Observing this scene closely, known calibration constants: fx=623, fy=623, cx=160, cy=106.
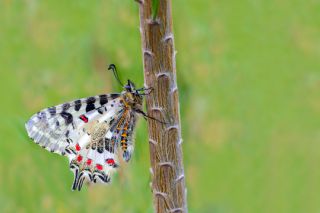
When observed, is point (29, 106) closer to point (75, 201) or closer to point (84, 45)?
point (84, 45)

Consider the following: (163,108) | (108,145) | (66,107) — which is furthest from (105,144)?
(163,108)

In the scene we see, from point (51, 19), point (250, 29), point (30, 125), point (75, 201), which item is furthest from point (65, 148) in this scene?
point (51, 19)

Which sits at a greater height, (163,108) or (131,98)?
(131,98)

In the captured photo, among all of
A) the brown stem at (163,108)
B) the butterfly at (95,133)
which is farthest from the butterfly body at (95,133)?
the brown stem at (163,108)

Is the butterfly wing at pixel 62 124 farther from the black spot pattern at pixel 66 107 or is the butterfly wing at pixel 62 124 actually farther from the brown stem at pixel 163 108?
the brown stem at pixel 163 108

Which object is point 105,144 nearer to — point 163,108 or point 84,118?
point 84,118

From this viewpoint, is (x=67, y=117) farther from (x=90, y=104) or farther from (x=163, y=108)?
(x=163, y=108)

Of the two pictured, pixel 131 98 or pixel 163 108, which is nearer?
pixel 163 108
